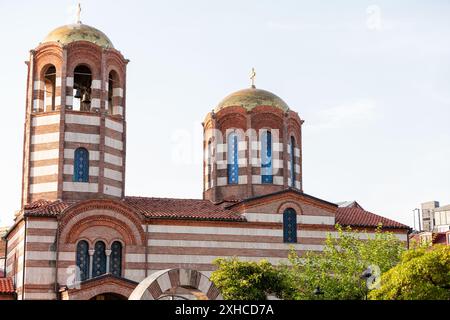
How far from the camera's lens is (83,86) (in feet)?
143

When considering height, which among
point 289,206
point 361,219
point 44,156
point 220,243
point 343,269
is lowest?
point 343,269

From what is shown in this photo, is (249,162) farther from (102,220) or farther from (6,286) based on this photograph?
(6,286)

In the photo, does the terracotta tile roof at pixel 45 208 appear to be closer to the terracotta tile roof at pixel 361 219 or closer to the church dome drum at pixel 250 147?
the church dome drum at pixel 250 147

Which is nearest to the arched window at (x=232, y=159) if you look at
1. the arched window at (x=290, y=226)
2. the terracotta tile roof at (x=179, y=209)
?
the terracotta tile roof at (x=179, y=209)

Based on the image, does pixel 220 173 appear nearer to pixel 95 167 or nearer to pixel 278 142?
pixel 278 142

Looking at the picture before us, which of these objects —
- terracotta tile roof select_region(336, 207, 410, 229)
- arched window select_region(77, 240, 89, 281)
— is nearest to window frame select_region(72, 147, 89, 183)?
arched window select_region(77, 240, 89, 281)

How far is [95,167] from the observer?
41312 millimetres

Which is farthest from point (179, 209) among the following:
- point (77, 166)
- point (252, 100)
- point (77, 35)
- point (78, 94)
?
point (77, 35)

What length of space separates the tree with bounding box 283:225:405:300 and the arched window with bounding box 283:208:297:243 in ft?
11.5

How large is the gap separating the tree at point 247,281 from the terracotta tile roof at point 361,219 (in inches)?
383

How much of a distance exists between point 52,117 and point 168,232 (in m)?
7.91

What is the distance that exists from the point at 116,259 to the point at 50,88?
9968 millimetres

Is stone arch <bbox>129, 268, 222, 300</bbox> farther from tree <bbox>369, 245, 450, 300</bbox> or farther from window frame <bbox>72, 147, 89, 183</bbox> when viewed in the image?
window frame <bbox>72, 147, 89, 183</bbox>
